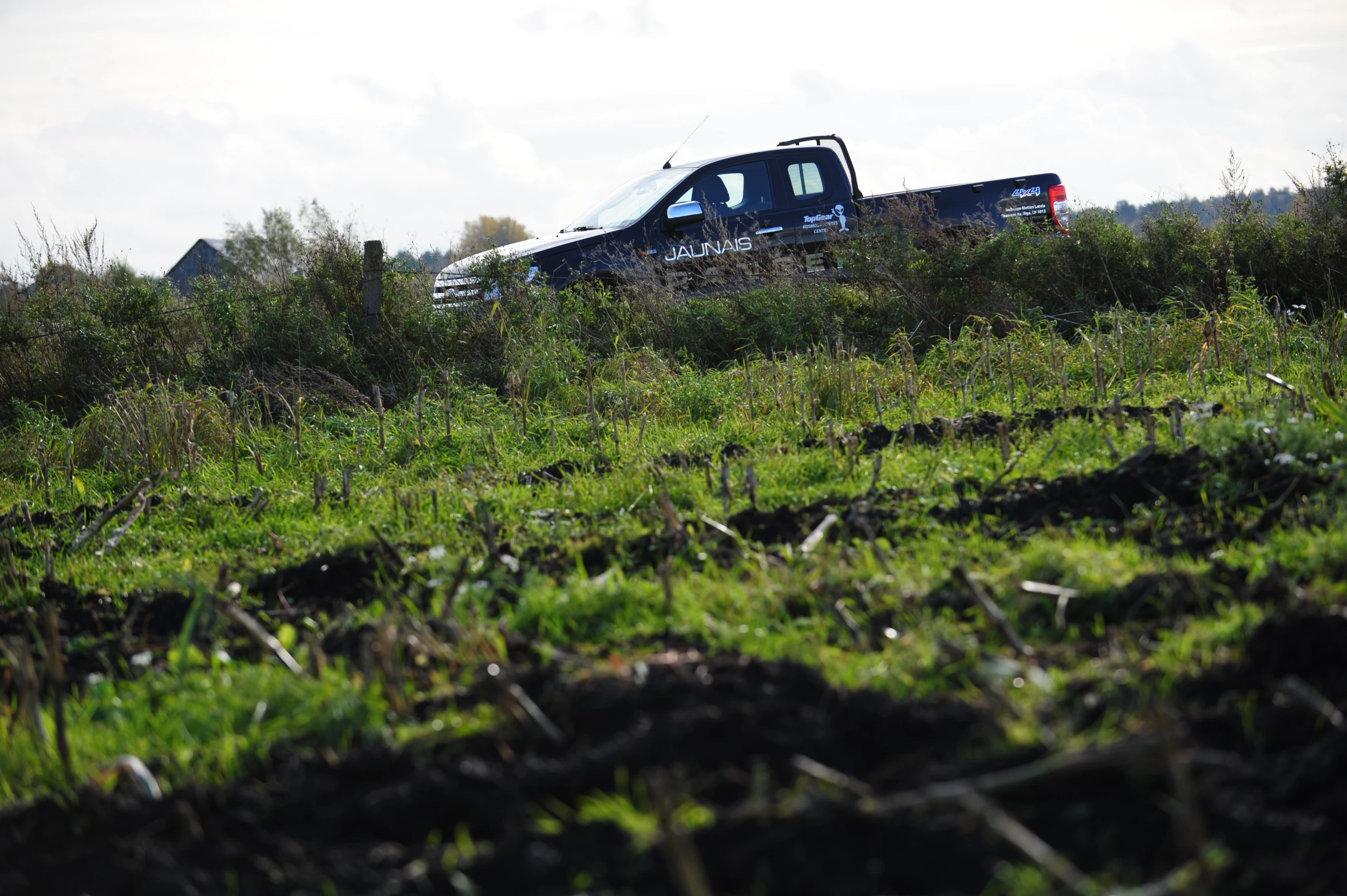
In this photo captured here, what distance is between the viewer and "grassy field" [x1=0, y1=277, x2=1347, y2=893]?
6.40 feet

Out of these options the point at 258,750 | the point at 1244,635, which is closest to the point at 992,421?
the point at 1244,635

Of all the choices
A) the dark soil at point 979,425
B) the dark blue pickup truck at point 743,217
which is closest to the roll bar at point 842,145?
the dark blue pickup truck at point 743,217

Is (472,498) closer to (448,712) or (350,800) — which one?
(448,712)

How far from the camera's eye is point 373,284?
9859 mm

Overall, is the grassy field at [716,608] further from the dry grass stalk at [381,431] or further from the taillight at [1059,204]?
the taillight at [1059,204]

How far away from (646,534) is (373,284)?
6.46m

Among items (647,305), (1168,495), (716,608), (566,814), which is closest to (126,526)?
(716,608)

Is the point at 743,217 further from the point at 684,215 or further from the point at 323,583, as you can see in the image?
the point at 323,583

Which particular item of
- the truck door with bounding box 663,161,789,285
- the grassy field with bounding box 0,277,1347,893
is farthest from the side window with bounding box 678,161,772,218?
the grassy field with bounding box 0,277,1347,893

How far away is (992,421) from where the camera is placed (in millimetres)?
5891

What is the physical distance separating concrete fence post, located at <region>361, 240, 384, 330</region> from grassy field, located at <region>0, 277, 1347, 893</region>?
9.57 ft

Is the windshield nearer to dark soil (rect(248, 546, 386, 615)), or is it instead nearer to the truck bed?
the truck bed

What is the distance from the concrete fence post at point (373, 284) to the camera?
982cm

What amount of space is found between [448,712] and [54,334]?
28.7 feet
